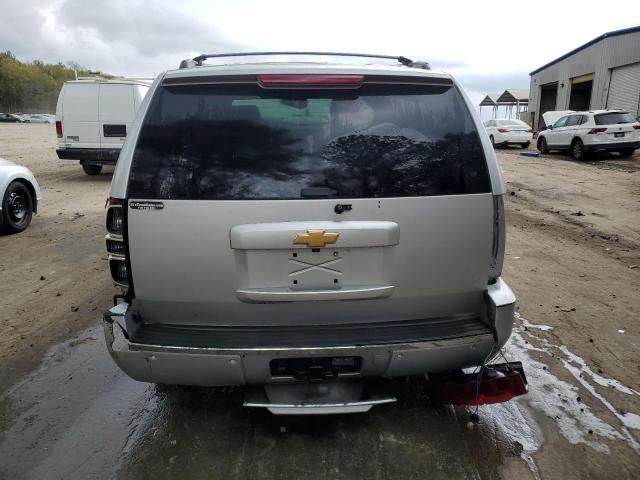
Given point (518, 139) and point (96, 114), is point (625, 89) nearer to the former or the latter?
point (518, 139)

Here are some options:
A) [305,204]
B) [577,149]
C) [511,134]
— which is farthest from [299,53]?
[511,134]

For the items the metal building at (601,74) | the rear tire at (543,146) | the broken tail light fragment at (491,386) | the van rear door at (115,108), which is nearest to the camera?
the broken tail light fragment at (491,386)

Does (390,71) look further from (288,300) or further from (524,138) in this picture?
(524,138)

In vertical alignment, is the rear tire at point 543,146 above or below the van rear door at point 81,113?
below

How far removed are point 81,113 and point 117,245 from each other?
1187cm

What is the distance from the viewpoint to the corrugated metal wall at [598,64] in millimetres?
27469

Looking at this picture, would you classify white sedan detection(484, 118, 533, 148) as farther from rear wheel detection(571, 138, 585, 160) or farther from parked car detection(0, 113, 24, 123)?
parked car detection(0, 113, 24, 123)

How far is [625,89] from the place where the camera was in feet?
91.5

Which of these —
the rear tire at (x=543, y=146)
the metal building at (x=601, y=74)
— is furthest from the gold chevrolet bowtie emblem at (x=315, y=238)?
the metal building at (x=601, y=74)

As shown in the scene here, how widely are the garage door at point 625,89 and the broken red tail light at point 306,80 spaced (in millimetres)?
29440

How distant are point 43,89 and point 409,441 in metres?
120

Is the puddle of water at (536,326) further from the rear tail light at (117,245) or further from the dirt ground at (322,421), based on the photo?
the rear tail light at (117,245)

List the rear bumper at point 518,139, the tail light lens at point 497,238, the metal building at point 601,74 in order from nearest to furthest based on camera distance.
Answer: the tail light lens at point 497,238 < the rear bumper at point 518,139 < the metal building at point 601,74

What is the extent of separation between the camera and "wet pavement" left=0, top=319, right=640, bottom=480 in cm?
267
